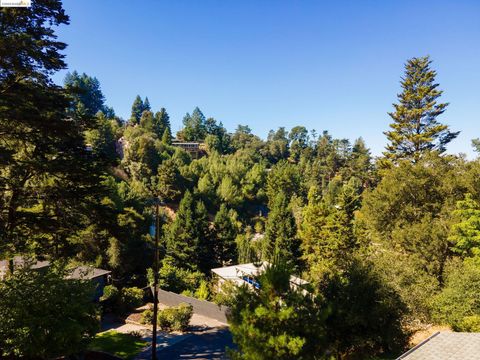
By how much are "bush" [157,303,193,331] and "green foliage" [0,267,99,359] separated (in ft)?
36.9

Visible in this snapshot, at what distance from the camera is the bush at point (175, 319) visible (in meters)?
21.2

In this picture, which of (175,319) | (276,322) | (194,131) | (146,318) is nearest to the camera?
(276,322)

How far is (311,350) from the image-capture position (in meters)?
8.61

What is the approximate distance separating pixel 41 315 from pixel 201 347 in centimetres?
1156

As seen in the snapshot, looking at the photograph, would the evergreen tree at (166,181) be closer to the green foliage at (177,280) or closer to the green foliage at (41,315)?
the green foliage at (177,280)

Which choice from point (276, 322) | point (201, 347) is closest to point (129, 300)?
point (201, 347)

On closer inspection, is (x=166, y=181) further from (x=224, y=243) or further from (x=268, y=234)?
(x=268, y=234)

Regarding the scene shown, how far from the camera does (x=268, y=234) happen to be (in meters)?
38.6

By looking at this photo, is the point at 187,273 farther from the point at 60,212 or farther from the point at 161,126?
the point at 161,126

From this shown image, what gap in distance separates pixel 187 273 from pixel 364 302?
2256 cm

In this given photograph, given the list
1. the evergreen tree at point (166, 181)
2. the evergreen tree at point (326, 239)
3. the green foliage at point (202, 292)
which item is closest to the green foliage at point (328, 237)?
the evergreen tree at point (326, 239)

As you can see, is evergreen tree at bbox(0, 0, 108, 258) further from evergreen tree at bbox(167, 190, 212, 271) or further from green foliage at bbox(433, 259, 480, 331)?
evergreen tree at bbox(167, 190, 212, 271)

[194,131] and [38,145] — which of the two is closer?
[38,145]

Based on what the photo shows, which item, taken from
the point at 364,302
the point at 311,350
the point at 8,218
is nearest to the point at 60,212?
the point at 8,218
